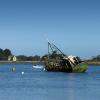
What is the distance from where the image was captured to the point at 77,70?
151125 millimetres

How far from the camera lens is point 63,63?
155375 mm

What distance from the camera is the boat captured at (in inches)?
5861

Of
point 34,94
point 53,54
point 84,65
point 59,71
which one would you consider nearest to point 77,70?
point 84,65

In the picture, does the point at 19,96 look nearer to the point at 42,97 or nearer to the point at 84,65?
the point at 42,97

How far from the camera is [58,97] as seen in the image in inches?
2670

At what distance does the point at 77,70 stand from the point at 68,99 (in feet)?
282

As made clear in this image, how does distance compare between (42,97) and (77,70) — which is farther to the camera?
(77,70)

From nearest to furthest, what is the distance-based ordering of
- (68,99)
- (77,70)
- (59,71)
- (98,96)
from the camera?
(68,99) → (98,96) → (77,70) → (59,71)

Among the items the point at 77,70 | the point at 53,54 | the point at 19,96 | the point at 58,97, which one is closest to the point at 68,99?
the point at 58,97

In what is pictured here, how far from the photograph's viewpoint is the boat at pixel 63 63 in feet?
488

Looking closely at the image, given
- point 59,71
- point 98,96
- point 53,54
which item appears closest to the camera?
point 98,96

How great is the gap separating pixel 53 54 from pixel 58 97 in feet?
351

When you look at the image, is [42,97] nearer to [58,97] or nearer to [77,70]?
[58,97]

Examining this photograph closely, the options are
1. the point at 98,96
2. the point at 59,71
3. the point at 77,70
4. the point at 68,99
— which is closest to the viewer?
the point at 68,99
